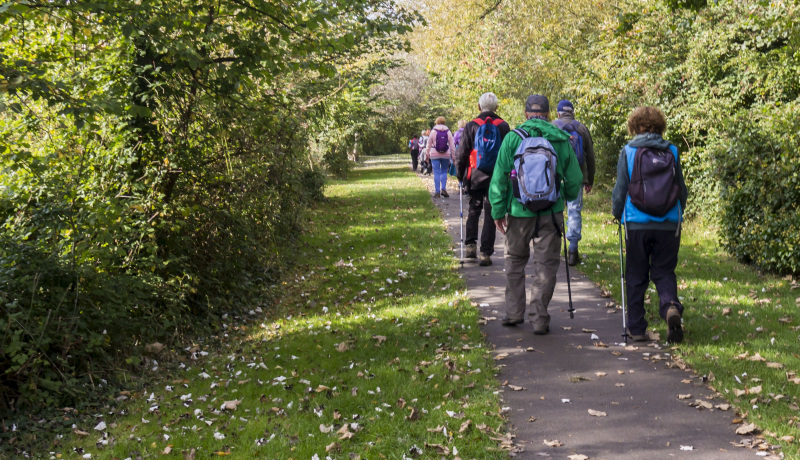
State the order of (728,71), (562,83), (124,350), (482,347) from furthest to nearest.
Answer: (562,83)
(728,71)
(124,350)
(482,347)

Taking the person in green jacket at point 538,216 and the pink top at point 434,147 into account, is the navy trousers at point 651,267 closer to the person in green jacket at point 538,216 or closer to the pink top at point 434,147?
the person in green jacket at point 538,216

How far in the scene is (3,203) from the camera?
709 cm

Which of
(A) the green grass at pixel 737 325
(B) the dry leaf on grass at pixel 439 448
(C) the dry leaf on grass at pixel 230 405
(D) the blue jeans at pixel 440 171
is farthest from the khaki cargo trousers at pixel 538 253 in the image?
(D) the blue jeans at pixel 440 171

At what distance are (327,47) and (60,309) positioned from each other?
158 inches

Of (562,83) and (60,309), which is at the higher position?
(562,83)

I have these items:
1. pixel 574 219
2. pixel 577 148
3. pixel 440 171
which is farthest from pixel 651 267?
pixel 440 171

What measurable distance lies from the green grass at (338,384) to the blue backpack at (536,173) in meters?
1.51

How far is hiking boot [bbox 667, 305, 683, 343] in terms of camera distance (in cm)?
660

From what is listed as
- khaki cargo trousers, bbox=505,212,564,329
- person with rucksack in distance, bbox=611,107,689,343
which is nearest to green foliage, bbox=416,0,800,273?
person with rucksack in distance, bbox=611,107,689,343

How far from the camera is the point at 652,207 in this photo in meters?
6.49

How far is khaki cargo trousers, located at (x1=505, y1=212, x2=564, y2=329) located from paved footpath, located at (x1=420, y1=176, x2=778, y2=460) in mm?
320

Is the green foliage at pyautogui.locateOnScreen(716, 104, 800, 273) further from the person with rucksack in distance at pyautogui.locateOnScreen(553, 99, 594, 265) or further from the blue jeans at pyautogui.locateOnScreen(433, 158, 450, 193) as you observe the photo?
the blue jeans at pyautogui.locateOnScreen(433, 158, 450, 193)

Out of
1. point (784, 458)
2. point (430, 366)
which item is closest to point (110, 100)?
point (430, 366)

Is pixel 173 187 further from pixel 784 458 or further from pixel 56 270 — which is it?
pixel 784 458
